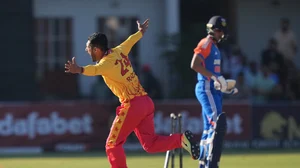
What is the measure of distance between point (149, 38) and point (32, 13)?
3.73 metres

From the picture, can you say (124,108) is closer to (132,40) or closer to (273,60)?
(132,40)

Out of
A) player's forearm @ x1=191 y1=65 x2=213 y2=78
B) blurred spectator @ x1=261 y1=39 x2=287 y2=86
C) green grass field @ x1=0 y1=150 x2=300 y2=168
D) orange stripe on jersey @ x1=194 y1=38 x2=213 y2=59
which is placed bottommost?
green grass field @ x1=0 y1=150 x2=300 y2=168

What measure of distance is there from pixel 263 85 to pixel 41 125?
5787 millimetres

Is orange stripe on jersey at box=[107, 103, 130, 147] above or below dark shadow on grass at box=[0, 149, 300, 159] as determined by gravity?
above

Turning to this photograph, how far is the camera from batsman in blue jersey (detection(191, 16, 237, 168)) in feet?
33.7

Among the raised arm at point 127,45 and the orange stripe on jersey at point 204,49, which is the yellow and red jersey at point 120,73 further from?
the orange stripe on jersey at point 204,49

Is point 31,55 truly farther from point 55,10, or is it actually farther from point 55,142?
point 55,142

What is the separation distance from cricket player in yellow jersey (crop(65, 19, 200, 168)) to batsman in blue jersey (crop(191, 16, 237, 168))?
35cm

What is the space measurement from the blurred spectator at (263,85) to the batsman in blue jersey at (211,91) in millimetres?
8808

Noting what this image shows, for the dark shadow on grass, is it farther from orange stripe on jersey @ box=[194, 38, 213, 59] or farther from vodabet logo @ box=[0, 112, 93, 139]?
orange stripe on jersey @ box=[194, 38, 213, 59]

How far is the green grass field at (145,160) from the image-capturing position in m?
13.8

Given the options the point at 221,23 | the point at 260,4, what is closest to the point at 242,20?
the point at 260,4

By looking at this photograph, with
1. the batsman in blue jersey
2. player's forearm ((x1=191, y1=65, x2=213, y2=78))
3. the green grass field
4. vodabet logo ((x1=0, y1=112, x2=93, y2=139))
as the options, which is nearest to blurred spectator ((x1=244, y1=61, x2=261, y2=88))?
the green grass field

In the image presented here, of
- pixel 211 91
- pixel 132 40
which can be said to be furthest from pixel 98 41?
pixel 211 91
